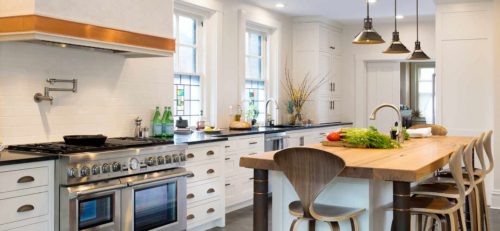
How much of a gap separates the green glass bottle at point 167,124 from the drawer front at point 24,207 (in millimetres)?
1671

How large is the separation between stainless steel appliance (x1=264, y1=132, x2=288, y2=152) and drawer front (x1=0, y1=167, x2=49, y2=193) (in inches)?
132

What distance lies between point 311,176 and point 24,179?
170 cm

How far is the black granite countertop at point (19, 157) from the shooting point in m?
2.97

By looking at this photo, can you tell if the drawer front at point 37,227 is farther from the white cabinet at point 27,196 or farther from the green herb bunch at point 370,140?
the green herb bunch at point 370,140

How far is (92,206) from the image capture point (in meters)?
3.42

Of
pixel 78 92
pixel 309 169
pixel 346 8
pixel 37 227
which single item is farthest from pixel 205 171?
pixel 346 8

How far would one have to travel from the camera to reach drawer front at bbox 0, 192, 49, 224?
9.76 ft

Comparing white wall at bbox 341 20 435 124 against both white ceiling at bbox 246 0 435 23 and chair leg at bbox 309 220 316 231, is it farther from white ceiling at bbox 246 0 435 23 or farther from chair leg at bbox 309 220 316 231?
chair leg at bbox 309 220 316 231

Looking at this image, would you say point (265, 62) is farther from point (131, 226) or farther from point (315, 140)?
point (131, 226)

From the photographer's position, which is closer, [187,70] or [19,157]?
[19,157]

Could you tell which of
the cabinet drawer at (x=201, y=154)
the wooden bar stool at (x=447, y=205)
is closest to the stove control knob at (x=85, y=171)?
the cabinet drawer at (x=201, y=154)

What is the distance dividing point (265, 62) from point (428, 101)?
6.98 m

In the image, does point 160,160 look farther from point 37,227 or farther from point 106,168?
point 37,227

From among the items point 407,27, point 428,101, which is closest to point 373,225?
point 407,27
